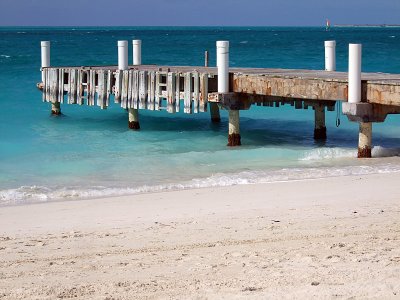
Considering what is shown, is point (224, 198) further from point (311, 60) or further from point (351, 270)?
point (311, 60)

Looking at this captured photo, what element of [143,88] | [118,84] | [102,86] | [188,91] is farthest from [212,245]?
[102,86]

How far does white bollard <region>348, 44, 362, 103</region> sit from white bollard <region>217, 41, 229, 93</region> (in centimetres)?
342

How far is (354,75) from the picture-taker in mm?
15078

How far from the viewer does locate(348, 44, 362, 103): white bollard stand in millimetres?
15055

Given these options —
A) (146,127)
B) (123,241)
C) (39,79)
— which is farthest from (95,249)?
(39,79)

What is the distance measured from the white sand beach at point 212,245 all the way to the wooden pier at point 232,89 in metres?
3.28

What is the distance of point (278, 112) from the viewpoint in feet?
86.5

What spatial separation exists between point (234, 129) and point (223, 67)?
1.40m

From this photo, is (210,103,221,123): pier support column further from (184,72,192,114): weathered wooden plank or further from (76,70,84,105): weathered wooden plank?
(184,72,192,114): weathered wooden plank

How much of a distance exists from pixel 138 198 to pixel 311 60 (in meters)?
44.9

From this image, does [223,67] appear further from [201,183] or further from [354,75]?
[201,183]

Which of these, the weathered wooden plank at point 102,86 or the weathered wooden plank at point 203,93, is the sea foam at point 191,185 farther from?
the weathered wooden plank at point 102,86

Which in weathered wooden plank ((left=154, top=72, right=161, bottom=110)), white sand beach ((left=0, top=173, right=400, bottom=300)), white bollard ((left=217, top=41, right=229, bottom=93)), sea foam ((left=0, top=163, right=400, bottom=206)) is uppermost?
white bollard ((left=217, top=41, right=229, bottom=93))

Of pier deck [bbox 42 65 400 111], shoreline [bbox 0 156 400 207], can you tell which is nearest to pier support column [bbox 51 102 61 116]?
pier deck [bbox 42 65 400 111]
